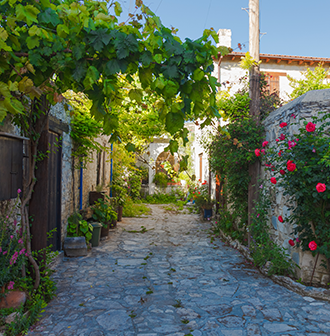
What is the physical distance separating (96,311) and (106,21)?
274cm

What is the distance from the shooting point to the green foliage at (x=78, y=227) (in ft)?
17.2

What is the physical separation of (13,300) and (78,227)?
9.66 feet

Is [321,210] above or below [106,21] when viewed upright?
below

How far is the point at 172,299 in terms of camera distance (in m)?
3.29

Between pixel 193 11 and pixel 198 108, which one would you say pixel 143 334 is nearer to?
pixel 198 108

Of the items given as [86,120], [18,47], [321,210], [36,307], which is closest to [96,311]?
[36,307]

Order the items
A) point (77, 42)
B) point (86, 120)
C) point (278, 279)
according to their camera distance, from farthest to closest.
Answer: point (86, 120)
point (278, 279)
point (77, 42)

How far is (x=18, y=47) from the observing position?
1.88 m

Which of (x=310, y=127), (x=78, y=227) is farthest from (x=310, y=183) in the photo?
(x=78, y=227)

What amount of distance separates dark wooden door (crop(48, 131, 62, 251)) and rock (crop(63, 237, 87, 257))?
141 millimetres

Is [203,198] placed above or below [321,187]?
below

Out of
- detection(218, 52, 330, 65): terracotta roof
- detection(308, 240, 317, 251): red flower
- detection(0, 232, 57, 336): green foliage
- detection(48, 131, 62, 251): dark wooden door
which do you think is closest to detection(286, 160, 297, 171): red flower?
detection(308, 240, 317, 251): red flower

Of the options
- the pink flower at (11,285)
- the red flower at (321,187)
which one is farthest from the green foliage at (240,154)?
the pink flower at (11,285)

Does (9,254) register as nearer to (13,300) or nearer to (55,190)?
(13,300)
